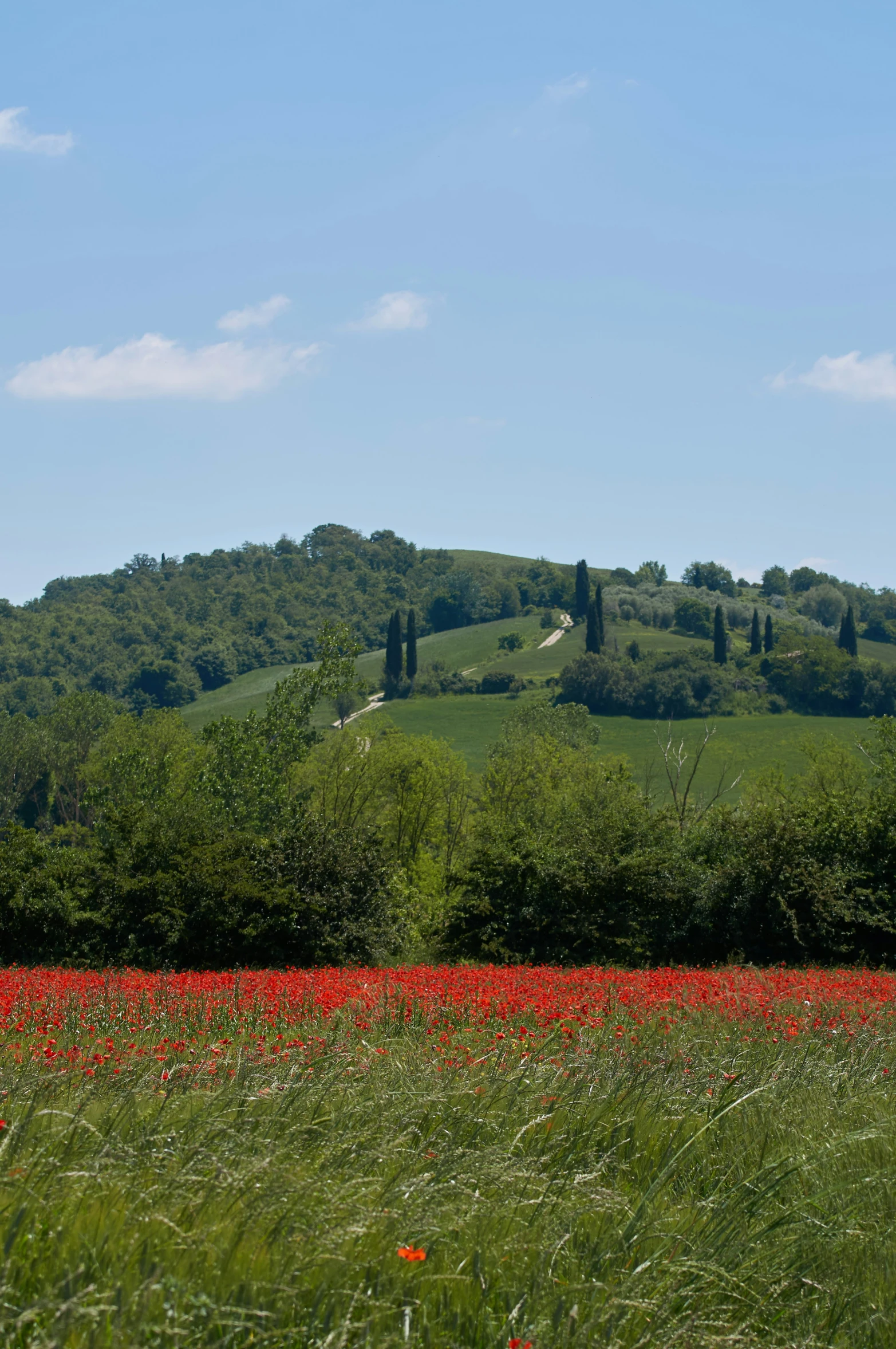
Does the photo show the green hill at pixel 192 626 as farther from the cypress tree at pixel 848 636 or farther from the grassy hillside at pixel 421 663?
the cypress tree at pixel 848 636

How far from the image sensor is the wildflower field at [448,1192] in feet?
9.70

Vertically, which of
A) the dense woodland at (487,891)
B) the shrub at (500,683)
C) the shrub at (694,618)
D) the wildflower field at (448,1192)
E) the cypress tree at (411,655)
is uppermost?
the shrub at (694,618)

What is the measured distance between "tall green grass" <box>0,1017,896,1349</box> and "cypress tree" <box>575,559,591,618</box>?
151309 millimetres

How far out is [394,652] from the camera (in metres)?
131

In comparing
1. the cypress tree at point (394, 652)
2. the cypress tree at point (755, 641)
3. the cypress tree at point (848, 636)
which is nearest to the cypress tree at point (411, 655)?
the cypress tree at point (394, 652)

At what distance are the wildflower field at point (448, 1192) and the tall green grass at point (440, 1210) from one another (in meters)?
0.01

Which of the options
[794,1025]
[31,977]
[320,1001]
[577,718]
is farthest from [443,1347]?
[577,718]

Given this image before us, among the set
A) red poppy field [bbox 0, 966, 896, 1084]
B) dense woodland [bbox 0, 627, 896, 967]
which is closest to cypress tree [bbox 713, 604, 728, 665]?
dense woodland [bbox 0, 627, 896, 967]

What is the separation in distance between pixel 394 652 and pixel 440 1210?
128 m

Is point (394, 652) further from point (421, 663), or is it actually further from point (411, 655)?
point (421, 663)

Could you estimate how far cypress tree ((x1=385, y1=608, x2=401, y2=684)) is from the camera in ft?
426

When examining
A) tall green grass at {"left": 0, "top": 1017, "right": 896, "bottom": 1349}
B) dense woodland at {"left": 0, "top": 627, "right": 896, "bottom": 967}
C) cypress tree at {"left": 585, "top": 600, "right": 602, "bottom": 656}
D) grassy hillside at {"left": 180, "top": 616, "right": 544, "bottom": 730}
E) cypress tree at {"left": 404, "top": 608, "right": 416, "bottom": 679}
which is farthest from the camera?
cypress tree at {"left": 585, "top": 600, "right": 602, "bottom": 656}

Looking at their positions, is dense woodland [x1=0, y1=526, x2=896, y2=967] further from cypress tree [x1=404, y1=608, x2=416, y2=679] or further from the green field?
cypress tree [x1=404, y1=608, x2=416, y2=679]

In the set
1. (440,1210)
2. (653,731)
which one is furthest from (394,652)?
(440,1210)
